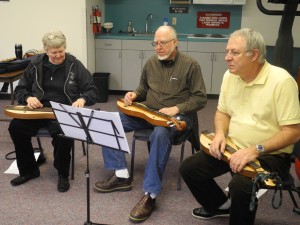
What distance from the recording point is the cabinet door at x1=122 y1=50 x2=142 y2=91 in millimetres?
4918

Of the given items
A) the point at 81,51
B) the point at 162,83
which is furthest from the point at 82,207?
the point at 81,51

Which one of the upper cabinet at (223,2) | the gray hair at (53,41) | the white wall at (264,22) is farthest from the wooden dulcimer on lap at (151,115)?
the white wall at (264,22)

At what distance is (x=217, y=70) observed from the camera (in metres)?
4.87

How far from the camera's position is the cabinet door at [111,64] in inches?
194

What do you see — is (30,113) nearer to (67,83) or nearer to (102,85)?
(67,83)

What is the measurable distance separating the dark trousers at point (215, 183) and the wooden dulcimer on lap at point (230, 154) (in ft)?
0.15

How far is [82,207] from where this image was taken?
235 centimetres

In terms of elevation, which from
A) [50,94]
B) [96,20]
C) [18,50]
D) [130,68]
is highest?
[96,20]

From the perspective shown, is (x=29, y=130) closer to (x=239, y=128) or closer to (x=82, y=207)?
(x=82, y=207)

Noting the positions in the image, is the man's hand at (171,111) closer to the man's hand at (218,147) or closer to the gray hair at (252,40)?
the man's hand at (218,147)

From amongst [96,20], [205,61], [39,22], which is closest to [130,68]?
[96,20]

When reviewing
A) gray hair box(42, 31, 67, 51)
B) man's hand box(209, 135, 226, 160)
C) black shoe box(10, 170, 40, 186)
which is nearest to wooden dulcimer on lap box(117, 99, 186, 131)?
man's hand box(209, 135, 226, 160)

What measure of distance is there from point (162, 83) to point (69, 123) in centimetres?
84

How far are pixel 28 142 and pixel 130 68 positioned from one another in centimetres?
257
